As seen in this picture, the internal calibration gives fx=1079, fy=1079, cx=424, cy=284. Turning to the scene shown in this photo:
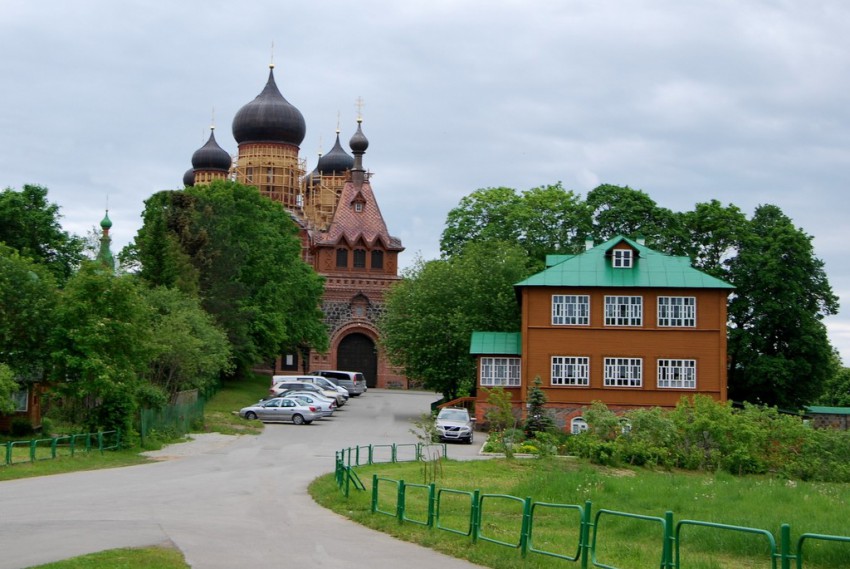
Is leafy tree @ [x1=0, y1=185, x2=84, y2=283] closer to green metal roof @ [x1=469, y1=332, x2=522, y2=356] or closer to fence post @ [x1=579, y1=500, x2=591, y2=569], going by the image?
green metal roof @ [x1=469, y1=332, x2=522, y2=356]

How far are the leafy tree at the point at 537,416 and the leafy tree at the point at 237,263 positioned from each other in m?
16.5

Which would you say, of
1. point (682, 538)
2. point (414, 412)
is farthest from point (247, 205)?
point (682, 538)

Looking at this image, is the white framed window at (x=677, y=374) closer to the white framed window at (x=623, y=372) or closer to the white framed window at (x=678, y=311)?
the white framed window at (x=623, y=372)

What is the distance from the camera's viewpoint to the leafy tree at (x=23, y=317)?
107 ft

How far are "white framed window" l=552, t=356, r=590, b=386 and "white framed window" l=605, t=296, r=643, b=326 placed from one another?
6.11 ft

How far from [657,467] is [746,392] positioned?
2275 centimetres

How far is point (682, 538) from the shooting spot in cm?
1580

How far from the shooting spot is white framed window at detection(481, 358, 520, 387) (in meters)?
43.8

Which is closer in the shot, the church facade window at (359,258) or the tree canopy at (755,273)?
the tree canopy at (755,273)

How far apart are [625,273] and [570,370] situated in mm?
4440

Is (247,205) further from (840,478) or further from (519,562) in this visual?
(519,562)

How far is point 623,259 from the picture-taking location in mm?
43031

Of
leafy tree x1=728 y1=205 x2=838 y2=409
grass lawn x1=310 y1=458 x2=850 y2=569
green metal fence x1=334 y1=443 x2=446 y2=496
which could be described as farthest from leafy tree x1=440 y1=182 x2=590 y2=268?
grass lawn x1=310 y1=458 x2=850 y2=569

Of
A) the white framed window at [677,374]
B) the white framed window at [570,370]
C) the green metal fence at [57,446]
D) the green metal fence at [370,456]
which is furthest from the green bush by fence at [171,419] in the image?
the white framed window at [677,374]
